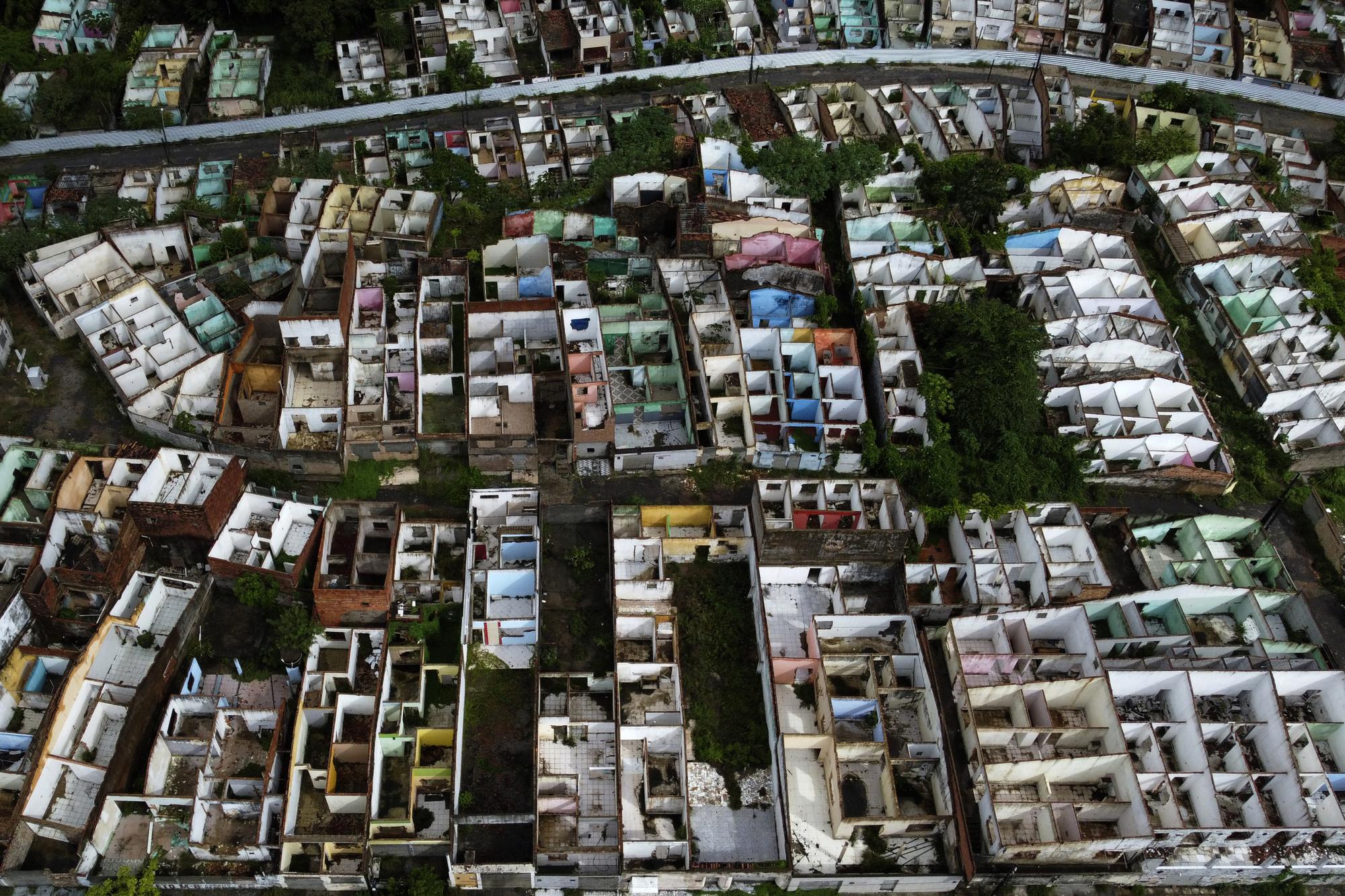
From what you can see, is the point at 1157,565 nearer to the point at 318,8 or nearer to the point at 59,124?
the point at 318,8

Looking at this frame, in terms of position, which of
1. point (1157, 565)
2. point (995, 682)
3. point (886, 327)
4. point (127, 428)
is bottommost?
point (995, 682)

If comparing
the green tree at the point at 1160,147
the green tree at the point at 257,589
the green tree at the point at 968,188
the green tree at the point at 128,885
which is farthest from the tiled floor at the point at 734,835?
the green tree at the point at 1160,147

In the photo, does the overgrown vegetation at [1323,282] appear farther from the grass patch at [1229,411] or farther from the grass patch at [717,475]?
the grass patch at [717,475]

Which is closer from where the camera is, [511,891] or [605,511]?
[511,891]

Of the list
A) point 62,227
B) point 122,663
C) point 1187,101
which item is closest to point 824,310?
point 122,663

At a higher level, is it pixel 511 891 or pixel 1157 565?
pixel 1157 565

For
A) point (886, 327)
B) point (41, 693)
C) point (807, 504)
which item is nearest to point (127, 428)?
point (41, 693)
